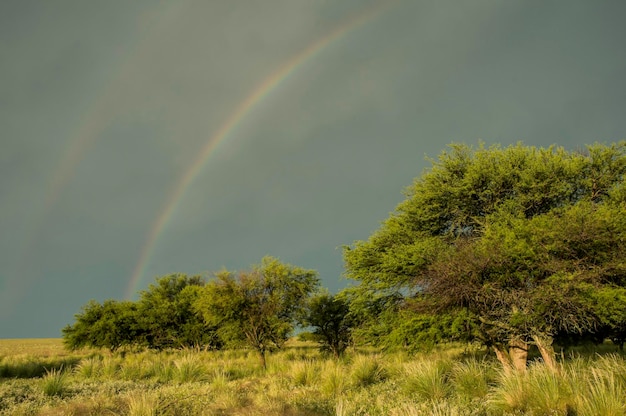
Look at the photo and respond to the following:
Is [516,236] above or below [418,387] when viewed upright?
above

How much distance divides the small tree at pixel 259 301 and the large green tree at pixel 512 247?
930cm

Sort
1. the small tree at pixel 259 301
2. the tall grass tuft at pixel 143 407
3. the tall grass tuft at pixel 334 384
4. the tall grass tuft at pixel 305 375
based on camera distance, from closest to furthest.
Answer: the tall grass tuft at pixel 143 407 → the tall grass tuft at pixel 334 384 → the tall grass tuft at pixel 305 375 → the small tree at pixel 259 301

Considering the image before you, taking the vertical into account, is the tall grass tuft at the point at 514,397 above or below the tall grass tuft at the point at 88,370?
below

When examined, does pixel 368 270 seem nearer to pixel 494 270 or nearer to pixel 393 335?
pixel 393 335

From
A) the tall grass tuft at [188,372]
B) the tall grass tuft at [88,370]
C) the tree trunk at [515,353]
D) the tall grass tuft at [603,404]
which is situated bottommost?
the tree trunk at [515,353]

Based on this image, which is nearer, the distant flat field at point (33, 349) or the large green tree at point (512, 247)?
the large green tree at point (512, 247)

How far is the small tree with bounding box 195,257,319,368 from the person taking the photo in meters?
27.6

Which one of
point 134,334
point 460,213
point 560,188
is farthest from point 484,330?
point 134,334

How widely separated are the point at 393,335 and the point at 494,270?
490 centimetres

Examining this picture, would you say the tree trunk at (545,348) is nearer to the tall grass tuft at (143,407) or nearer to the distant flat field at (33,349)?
the tall grass tuft at (143,407)

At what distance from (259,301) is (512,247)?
18692 mm

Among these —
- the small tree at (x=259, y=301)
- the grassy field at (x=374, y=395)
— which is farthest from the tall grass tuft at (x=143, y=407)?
the small tree at (x=259, y=301)

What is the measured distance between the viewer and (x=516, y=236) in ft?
47.0

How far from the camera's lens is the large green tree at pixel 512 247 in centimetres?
1311
